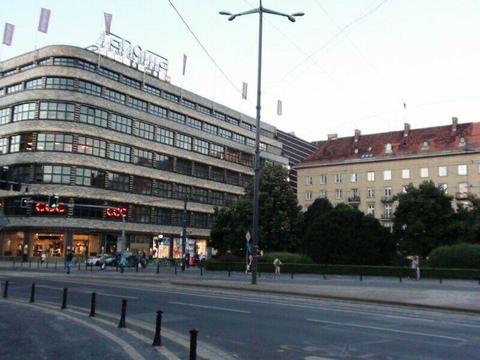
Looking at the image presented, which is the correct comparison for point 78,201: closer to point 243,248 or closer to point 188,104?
point 243,248

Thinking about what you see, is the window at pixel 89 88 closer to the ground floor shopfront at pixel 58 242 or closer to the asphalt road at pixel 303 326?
the ground floor shopfront at pixel 58 242

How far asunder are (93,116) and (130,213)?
1435cm

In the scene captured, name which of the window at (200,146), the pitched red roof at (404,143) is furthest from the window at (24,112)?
the pitched red roof at (404,143)

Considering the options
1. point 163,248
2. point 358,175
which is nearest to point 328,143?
point 358,175

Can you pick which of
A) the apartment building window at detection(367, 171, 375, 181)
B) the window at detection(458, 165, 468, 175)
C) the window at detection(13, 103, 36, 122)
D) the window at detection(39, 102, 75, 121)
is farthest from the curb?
the apartment building window at detection(367, 171, 375, 181)

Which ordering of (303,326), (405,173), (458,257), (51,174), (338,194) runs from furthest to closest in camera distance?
1. (338,194)
2. (405,173)
3. (51,174)
4. (458,257)
5. (303,326)

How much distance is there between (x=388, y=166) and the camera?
9088 cm

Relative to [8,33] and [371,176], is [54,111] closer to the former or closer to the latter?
[8,33]

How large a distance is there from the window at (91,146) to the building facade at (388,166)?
129ft

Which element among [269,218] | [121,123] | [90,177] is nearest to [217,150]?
[121,123]

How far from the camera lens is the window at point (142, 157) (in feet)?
262

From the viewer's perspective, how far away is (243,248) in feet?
192

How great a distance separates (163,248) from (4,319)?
73.4 metres

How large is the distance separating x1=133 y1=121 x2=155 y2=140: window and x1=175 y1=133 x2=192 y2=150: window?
5.69 m
